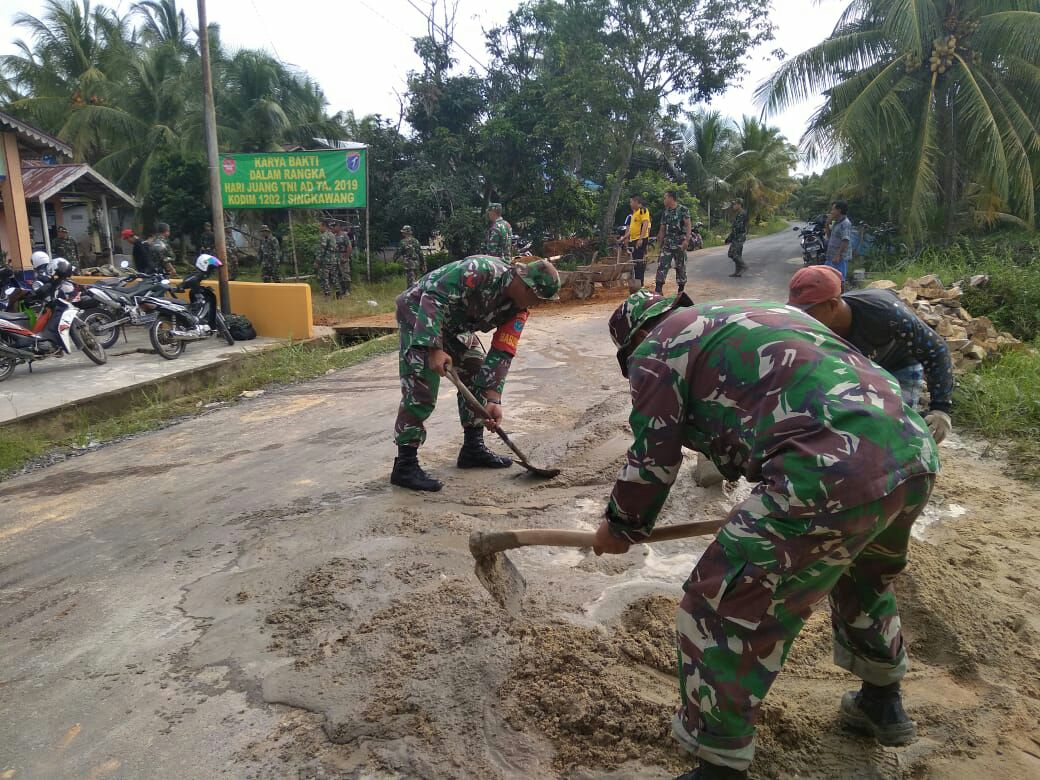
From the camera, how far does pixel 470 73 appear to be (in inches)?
681

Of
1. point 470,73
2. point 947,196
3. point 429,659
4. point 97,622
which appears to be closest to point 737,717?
point 429,659

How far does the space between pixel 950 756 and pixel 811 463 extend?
1.16m

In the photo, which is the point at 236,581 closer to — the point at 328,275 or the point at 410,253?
the point at 328,275

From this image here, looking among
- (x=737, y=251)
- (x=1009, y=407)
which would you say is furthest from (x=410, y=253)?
(x=1009, y=407)

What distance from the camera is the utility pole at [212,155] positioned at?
31.0ft

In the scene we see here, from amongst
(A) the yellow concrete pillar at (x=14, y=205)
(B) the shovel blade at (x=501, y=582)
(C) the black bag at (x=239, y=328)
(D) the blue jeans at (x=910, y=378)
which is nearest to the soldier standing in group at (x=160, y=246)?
(C) the black bag at (x=239, y=328)

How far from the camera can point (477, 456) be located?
4547mm

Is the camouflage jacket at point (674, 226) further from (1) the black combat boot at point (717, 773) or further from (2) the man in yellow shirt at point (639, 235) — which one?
(1) the black combat boot at point (717, 773)

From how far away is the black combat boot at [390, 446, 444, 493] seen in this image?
4133mm

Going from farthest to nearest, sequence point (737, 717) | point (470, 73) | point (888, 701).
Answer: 1. point (470, 73)
2. point (888, 701)
3. point (737, 717)

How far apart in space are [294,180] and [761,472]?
1198 centimetres

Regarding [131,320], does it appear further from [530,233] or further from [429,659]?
[530,233]

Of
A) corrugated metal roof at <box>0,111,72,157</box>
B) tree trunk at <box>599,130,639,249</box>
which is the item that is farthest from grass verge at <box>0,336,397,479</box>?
tree trunk at <box>599,130,639,249</box>

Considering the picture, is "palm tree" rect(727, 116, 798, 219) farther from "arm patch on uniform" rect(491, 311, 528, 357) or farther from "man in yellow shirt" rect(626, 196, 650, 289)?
"arm patch on uniform" rect(491, 311, 528, 357)
